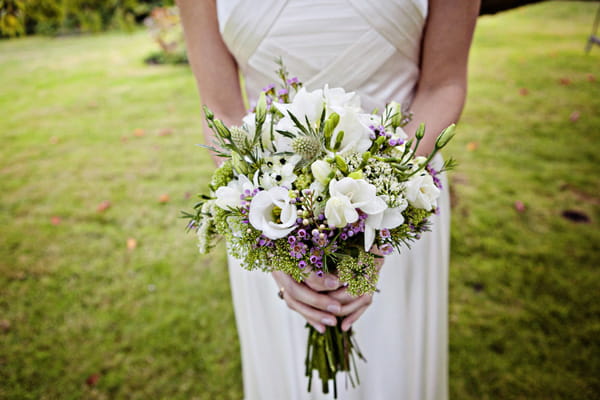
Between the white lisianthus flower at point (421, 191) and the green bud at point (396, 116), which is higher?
the green bud at point (396, 116)

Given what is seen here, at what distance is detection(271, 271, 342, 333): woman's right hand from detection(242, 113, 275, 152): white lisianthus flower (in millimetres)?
507

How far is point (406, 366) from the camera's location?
2.11 metres

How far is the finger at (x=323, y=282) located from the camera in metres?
1.34

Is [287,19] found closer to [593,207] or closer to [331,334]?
[331,334]

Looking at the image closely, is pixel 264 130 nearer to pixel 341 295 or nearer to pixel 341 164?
pixel 341 164

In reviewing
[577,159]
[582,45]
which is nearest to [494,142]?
[577,159]

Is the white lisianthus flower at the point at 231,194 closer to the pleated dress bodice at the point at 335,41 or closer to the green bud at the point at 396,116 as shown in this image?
the green bud at the point at 396,116

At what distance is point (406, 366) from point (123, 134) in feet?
21.4

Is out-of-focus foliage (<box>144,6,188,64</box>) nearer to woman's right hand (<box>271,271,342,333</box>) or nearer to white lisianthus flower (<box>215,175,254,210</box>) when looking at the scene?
woman's right hand (<box>271,271,342,333</box>)

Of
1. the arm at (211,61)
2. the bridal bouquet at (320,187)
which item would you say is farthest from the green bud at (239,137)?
the arm at (211,61)

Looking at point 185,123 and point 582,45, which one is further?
point 582,45

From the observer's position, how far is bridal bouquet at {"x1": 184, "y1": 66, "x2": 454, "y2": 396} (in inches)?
41.5

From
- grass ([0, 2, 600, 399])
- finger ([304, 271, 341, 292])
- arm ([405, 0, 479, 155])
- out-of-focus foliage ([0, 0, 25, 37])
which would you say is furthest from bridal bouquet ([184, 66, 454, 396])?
out-of-focus foliage ([0, 0, 25, 37])

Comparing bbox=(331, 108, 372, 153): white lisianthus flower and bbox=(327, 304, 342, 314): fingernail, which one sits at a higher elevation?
bbox=(331, 108, 372, 153): white lisianthus flower
